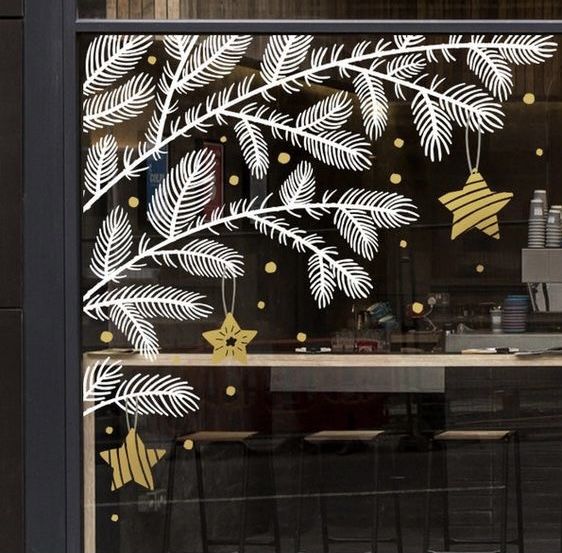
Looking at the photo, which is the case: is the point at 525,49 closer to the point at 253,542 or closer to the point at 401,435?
the point at 401,435

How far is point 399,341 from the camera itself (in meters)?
6.24

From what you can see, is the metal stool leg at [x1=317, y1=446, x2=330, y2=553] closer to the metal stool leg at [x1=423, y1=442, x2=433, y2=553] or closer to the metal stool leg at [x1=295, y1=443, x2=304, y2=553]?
the metal stool leg at [x1=295, y1=443, x2=304, y2=553]

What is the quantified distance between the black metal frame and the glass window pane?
5 cm

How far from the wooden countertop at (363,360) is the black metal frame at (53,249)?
0.40 metres

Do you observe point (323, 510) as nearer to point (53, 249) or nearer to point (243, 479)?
point (243, 479)

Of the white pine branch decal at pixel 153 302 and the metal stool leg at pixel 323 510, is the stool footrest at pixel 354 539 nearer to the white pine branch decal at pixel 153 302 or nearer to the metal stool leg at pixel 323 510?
the metal stool leg at pixel 323 510

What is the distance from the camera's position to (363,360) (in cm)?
627

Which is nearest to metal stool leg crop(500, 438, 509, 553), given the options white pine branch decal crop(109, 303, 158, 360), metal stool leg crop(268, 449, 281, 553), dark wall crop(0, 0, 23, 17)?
metal stool leg crop(268, 449, 281, 553)

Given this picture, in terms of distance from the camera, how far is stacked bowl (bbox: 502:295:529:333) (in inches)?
244

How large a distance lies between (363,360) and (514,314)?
71cm

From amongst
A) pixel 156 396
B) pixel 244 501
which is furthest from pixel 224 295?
pixel 244 501

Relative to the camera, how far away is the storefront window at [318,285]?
6215 mm

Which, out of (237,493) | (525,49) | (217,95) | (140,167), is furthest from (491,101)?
(237,493)

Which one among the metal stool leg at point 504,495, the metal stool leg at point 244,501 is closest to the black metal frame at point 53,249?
the metal stool leg at point 244,501
